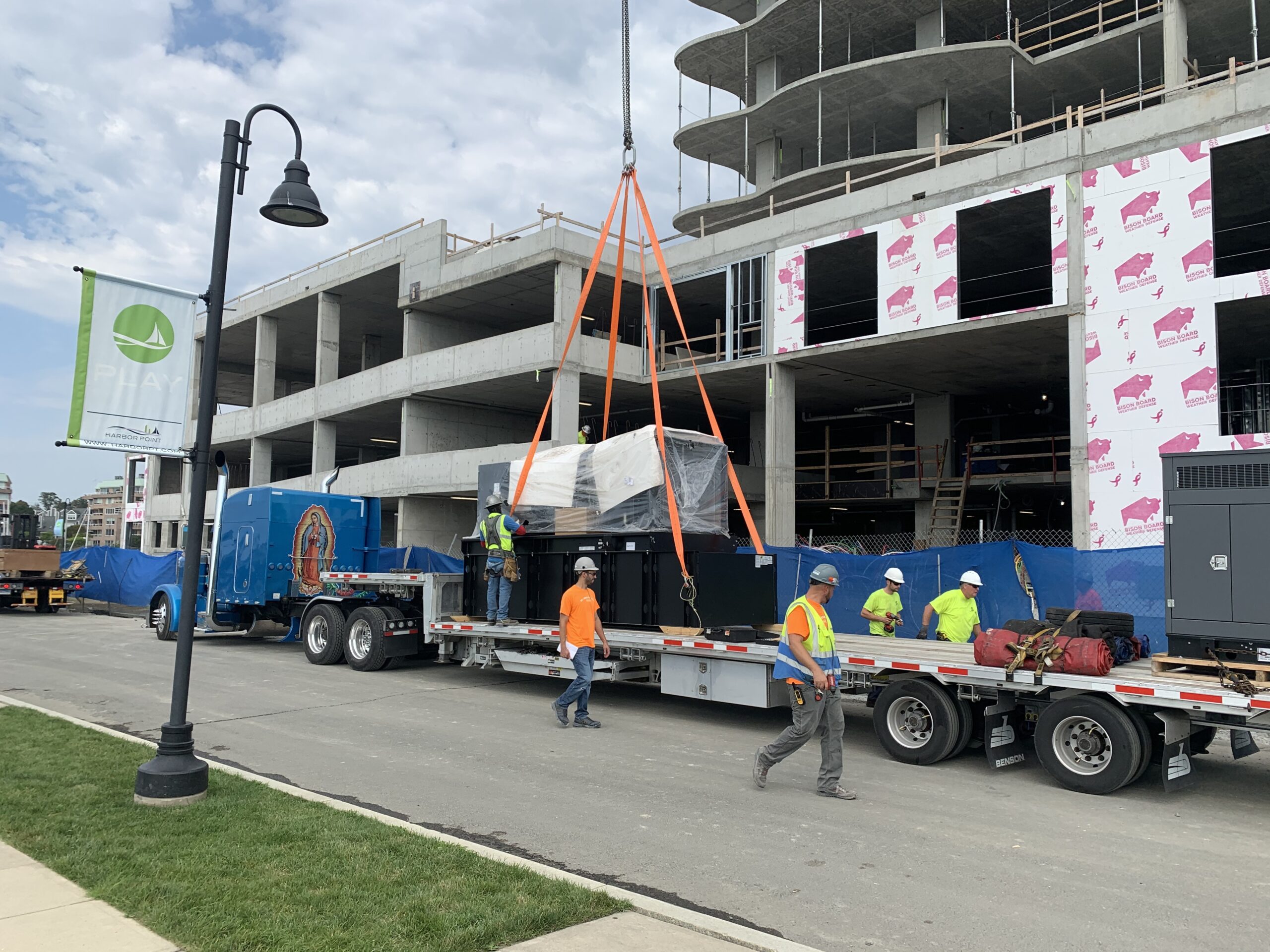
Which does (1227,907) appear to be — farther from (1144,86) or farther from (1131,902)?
(1144,86)

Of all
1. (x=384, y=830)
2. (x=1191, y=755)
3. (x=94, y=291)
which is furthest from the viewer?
(x=1191, y=755)

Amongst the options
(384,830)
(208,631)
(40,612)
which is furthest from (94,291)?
(40,612)

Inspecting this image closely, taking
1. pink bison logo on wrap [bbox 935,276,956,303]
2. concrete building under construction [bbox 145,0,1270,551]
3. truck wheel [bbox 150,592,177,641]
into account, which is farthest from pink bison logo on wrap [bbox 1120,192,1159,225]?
truck wheel [bbox 150,592,177,641]

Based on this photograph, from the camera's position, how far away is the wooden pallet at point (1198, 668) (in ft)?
25.2

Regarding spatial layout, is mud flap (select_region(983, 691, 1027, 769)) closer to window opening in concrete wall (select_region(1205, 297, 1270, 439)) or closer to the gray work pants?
the gray work pants

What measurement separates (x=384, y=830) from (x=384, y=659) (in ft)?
32.0

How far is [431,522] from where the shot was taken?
33281 mm

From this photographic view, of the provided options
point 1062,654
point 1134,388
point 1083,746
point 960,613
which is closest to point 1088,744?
point 1083,746

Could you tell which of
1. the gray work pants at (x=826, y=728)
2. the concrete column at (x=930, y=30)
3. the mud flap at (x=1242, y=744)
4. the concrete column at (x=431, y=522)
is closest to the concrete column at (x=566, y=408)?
the concrete column at (x=431, y=522)

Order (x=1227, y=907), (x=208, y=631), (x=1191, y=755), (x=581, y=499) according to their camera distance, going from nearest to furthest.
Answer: (x=1227, y=907) < (x=1191, y=755) < (x=581, y=499) < (x=208, y=631)

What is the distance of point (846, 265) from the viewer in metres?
27.4

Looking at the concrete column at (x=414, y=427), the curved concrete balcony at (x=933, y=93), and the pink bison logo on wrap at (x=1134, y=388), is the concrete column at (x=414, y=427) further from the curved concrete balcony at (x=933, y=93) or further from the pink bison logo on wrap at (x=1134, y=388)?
the pink bison logo on wrap at (x=1134, y=388)

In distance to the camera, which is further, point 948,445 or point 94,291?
point 948,445

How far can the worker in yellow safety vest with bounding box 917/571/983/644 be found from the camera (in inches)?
440
